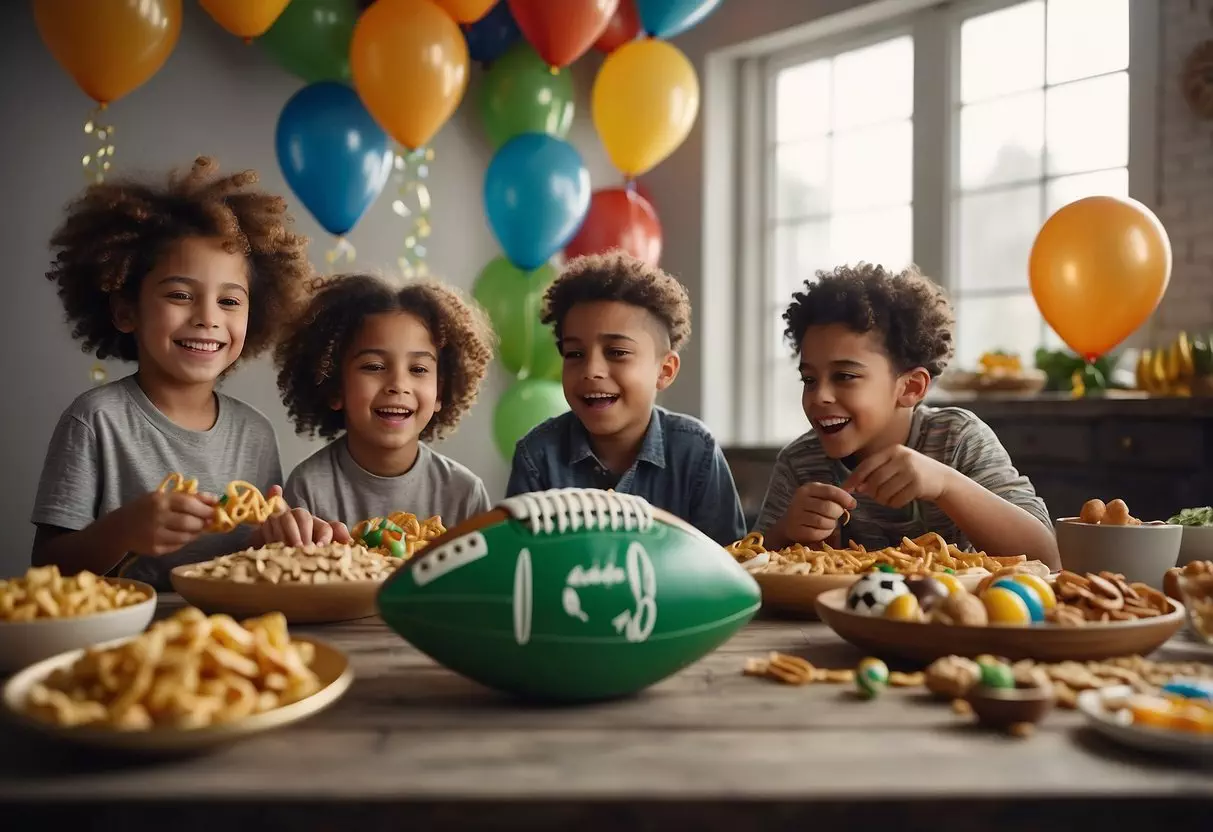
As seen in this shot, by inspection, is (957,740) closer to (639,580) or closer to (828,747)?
(828,747)

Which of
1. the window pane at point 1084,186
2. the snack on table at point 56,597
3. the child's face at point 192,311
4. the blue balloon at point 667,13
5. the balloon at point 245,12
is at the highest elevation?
the blue balloon at point 667,13

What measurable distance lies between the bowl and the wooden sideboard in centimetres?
152

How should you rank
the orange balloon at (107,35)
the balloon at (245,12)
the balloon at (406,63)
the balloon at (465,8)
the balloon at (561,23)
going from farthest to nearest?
the balloon at (465,8) < the balloon at (561,23) < the balloon at (406,63) < the balloon at (245,12) < the orange balloon at (107,35)

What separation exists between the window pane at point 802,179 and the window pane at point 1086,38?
1.04m

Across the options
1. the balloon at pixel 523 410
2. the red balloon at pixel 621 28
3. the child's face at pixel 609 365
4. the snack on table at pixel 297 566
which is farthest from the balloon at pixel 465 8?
the snack on table at pixel 297 566

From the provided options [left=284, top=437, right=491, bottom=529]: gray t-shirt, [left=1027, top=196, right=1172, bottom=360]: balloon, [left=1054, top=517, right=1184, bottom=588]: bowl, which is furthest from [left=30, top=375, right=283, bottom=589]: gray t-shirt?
[left=1027, top=196, right=1172, bottom=360]: balloon

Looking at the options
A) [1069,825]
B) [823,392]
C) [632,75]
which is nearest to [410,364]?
[823,392]

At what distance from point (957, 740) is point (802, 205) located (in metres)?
4.02

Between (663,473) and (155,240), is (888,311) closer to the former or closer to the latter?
(663,473)

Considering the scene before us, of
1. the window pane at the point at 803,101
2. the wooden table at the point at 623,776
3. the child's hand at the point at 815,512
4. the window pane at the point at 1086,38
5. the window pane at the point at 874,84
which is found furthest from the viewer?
the window pane at the point at 803,101

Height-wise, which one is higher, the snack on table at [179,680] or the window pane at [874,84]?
the window pane at [874,84]

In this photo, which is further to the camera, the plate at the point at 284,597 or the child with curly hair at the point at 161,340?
the child with curly hair at the point at 161,340

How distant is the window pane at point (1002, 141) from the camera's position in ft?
12.1

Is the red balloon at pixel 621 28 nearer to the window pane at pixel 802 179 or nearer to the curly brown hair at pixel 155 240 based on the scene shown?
the window pane at pixel 802 179
